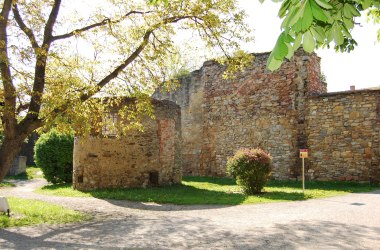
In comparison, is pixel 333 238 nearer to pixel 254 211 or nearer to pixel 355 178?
pixel 254 211

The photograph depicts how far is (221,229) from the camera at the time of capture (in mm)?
6707

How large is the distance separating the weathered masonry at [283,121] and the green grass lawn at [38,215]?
387 inches

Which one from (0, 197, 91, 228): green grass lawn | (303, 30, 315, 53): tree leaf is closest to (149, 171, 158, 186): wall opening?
(0, 197, 91, 228): green grass lawn

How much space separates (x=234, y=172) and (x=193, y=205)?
242 cm

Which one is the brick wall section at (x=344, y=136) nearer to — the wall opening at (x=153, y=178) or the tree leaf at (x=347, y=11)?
the wall opening at (x=153, y=178)

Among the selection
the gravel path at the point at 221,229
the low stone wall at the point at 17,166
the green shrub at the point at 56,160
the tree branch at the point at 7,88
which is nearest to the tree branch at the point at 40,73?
the tree branch at the point at 7,88

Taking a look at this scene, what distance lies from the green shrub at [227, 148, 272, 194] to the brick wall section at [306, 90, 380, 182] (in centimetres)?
399

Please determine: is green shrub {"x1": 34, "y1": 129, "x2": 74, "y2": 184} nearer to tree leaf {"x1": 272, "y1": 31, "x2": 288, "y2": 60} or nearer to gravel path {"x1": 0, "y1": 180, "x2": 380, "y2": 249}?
gravel path {"x1": 0, "y1": 180, "x2": 380, "y2": 249}

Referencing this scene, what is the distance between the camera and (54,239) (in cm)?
623

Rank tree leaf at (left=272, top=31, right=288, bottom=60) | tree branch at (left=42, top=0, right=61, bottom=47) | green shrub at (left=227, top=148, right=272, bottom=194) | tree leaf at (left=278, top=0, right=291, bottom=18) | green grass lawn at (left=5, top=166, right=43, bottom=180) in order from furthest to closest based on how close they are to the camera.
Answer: green grass lawn at (left=5, top=166, right=43, bottom=180), green shrub at (left=227, top=148, right=272, bottom=194), tree branch at (left=42, top=0, right=61, bottom=47), tree leaf at (left=278, top=0, right=291, bottom=18), tree leaf at (left=272, top=31, right=288, bottom=60)

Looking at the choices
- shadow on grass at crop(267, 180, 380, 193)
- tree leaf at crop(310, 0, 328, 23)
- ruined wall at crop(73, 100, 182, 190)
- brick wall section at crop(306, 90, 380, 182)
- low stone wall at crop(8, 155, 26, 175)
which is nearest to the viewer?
tree leaf at crop(310, 0, 328, 23)

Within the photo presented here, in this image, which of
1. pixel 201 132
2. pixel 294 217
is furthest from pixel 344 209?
pixel 201 132

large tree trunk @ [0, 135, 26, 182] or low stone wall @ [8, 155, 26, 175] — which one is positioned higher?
large tree trunk @ [0, 135, 26, 182]

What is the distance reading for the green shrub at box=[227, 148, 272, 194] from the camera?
1150cm
